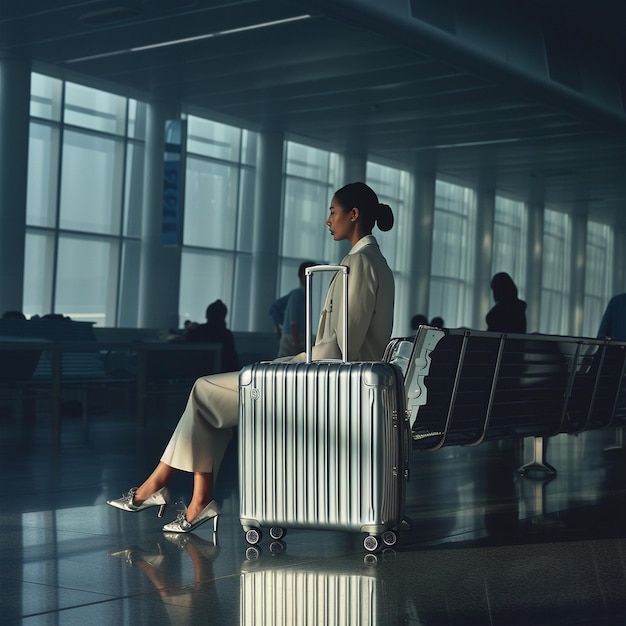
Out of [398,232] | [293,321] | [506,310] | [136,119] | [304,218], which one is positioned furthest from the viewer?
[398,232]

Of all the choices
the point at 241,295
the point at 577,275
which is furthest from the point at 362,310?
the point at 577,275

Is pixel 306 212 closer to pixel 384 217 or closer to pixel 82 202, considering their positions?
pixel 82 202

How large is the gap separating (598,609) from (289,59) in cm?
1653

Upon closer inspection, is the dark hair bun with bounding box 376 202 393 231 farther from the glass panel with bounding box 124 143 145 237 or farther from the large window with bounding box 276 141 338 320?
the large window with bounding box 276 141 338 320

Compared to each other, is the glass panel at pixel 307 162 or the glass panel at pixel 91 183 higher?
the glass panel at pixel 307 162

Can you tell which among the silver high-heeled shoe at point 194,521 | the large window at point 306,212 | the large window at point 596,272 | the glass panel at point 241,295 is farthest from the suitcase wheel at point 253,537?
the large window at point 596,272

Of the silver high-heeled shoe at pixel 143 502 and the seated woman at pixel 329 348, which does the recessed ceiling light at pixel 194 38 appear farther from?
the silver high-heeled shoe at pixel 143 502

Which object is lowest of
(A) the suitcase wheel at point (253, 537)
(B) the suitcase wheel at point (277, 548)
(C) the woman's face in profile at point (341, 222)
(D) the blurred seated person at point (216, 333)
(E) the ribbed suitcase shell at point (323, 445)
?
(B) the suitcase wheel at point (277, 548)

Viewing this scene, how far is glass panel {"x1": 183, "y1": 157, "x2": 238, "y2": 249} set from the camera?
83.7 feet

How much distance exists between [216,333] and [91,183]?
1022 cm

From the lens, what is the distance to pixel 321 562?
4.21 m

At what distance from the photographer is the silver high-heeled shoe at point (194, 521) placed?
4.80 metres

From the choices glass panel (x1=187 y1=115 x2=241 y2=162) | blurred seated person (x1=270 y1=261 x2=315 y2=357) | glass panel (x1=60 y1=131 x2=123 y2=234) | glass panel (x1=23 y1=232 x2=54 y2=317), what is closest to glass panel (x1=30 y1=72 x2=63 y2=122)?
glass panel (x1=60 y1=131 x2=123 y2=234)

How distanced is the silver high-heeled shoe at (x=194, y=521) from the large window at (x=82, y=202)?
700 inches
